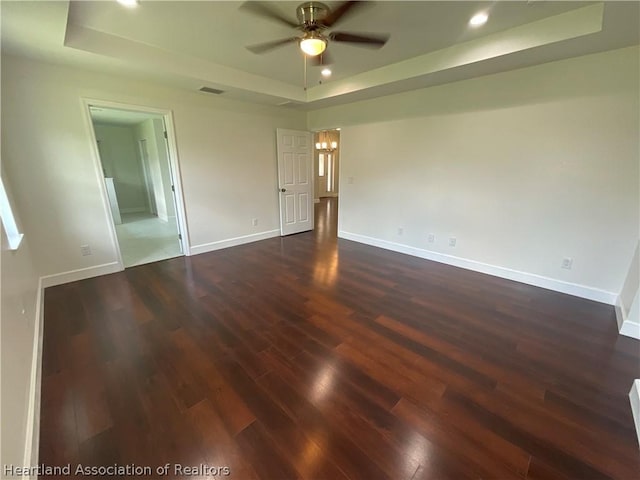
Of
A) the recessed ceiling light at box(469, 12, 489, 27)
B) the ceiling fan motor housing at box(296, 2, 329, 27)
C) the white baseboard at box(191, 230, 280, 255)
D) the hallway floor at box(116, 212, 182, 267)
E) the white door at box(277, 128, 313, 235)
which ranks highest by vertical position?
the recessed ceiling light at box(469, 12, 489, 27)

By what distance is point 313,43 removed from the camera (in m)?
2.24

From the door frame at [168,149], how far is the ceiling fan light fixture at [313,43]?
8.32 feet

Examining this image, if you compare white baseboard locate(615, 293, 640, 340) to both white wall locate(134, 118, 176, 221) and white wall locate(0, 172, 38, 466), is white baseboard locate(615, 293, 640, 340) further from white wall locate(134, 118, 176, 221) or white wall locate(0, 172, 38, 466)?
white wall locate(134, 118, 176, 221)

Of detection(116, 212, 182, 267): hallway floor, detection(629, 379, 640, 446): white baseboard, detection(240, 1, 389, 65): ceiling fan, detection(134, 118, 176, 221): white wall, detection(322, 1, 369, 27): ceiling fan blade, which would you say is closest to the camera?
detection(629, 379, 640, 446): white baseboard

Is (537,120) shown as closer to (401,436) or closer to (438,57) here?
(438,57)

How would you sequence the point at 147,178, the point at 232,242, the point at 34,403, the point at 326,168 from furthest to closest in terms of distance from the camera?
the point at 326,168 < the point at 147,178 < the point at 232,242 < the point at 34,403

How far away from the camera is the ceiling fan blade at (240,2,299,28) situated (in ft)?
6.63

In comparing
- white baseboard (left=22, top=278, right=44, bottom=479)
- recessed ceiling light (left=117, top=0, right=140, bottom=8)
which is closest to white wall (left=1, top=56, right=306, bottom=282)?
white baseboard (left=22, top=278, right=44, bottom=479)

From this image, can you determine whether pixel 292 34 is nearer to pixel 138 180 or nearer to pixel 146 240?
pixel 146 240

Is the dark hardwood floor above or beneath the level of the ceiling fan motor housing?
beneath

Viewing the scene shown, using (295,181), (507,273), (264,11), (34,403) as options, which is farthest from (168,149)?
(507,273)

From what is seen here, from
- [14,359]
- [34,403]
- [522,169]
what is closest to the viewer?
[14,359]

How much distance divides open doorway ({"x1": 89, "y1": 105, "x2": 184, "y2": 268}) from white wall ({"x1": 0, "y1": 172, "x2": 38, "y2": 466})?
2734 mm

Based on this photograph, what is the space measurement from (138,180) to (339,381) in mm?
9055
